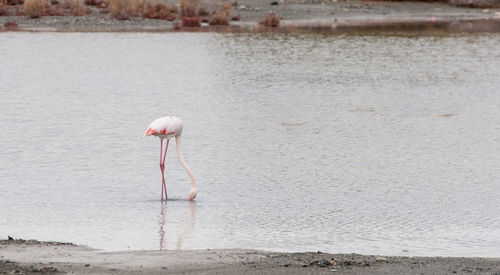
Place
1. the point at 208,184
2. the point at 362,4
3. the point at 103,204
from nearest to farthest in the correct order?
the point at 103,204 → the point at 208,184 → the point at 362,4

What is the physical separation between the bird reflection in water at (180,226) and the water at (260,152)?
0.03 meters

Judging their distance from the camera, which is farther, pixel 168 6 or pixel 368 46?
pixel 168 6

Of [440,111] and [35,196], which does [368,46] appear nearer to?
[440,111]

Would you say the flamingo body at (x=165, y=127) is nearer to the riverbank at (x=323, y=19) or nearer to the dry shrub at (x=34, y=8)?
the riverbank at (x=323, y=19)

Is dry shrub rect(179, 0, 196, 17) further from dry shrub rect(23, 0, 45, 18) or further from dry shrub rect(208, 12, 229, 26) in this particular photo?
dry shrub rect(23, 0, 45, 18)

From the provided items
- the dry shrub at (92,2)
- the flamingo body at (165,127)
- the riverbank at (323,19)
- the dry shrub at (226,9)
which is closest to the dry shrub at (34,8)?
the riverbank at (323,19)

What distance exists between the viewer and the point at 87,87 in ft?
65.2

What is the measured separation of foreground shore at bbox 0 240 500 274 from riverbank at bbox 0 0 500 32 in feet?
89.2

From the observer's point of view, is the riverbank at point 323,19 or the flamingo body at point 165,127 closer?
the flamingo body at point 165,127

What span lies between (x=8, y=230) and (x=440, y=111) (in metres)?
10.3

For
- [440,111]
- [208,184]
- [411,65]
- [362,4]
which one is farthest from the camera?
[362,4]

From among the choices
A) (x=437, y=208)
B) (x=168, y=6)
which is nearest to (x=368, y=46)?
(x=168, y=6)

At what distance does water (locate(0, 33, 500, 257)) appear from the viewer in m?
8.92

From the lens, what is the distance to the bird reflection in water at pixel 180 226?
27.7ft
